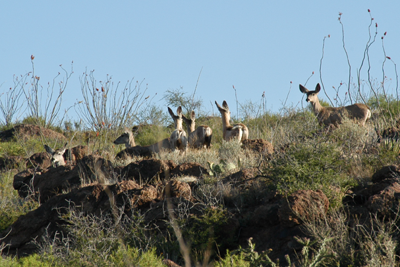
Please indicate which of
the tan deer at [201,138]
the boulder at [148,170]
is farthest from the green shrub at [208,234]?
the tan deer at [201,138]

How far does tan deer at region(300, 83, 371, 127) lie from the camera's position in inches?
591

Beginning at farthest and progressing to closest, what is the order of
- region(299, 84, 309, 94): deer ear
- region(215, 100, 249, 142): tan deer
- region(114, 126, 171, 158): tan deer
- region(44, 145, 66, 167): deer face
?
region(299, 84, 309, 94): deer ear, region(114, 126, 171, 158): tan deer, region(215, 100, 249, 142): tan deer, region(44, 145, 66, 167): deer face

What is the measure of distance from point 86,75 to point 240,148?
6096mm

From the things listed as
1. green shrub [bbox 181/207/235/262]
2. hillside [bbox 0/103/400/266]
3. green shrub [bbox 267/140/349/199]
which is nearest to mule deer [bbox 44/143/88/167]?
hillside [bbox 0/103/400/266]

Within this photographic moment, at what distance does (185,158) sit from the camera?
12.6 metres

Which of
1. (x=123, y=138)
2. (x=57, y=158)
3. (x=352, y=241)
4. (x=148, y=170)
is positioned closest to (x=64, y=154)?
(x=57, y=158)

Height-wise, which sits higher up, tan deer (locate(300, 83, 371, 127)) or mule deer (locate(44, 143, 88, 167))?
tan deer (locate(300, 83, 371, 127))

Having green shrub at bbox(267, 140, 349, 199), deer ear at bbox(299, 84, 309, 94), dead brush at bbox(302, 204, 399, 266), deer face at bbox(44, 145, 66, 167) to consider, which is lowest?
dead brush at bbox(302, 204, 399, 266)

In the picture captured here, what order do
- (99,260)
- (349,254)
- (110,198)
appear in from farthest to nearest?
1. (110,198)
2. (99,260)
3. (349,254)

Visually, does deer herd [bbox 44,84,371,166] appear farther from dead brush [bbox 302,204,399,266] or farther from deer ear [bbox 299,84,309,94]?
dead brush [bbox 302,204,399,266]

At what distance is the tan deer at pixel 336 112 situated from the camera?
49.3 ft

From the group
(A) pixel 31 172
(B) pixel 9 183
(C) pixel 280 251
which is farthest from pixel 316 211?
(B) pixel 9 183

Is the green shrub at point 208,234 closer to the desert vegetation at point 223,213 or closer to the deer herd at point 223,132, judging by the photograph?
the desert vegetation at point 223,213

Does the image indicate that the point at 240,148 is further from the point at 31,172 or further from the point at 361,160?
the point at 31,172
